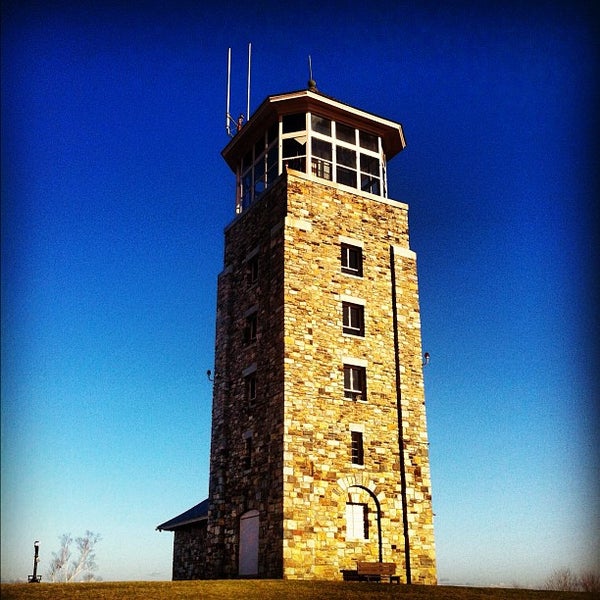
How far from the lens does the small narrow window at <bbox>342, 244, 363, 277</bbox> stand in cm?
2962

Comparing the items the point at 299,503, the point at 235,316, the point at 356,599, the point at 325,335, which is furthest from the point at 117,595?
the point at 235,316

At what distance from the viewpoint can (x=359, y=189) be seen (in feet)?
102

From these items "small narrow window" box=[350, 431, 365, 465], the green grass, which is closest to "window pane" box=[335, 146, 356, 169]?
"small narrow window" box=[350, 431, 365, 465]

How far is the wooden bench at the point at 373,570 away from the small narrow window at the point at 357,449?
3.69 metres

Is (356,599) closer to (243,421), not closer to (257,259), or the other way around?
(243,421)

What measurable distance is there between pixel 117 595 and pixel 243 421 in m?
11.5

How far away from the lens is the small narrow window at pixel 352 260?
2962 centimetres

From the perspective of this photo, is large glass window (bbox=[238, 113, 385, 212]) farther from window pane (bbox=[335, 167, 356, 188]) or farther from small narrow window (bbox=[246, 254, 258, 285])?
small narrow window (bbox=[246, 254, 258, 285])

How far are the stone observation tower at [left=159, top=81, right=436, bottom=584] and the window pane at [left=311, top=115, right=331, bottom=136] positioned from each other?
0.06 meters

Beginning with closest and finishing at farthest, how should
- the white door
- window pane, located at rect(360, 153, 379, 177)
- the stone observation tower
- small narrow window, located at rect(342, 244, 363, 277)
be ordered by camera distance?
the stone observation tower, the white door, small narrow window, located at rect(342, 244, 363, 277), window pane, located at rect(360, 153, 379, 177)

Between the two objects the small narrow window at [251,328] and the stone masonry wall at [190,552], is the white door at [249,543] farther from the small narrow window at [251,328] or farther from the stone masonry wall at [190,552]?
the small narrow window at [251,328]

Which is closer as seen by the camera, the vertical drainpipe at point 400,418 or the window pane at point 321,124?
the vertical drainpipe at point 400,418

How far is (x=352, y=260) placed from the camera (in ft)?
98.3

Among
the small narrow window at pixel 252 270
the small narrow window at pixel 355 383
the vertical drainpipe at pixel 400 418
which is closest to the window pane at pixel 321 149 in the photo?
the vertical drainpipe at pixel 400 418
